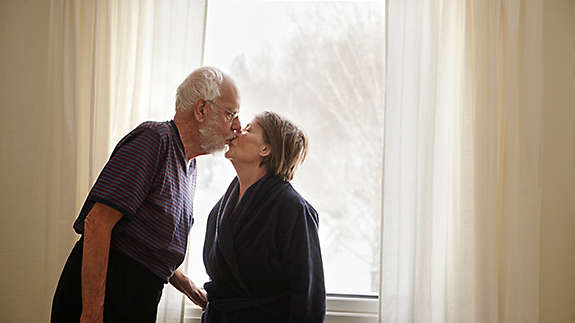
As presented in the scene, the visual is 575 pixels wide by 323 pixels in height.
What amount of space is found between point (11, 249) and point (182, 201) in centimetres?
126

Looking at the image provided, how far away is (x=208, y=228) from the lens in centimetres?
208

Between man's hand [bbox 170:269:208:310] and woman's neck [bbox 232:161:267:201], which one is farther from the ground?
woman's neck [bbox 232:161:267:201]

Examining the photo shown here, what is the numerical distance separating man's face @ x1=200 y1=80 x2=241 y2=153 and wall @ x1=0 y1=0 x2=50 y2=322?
3.50 feet

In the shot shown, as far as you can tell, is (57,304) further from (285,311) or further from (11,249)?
(11,249)

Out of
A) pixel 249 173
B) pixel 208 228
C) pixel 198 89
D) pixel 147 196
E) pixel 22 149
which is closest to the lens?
pixel 147 196

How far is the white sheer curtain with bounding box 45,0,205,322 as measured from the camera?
2334 millimetres

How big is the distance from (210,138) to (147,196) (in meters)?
0.33

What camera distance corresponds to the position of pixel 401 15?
230cm

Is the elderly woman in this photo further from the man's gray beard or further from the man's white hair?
the man's white hair

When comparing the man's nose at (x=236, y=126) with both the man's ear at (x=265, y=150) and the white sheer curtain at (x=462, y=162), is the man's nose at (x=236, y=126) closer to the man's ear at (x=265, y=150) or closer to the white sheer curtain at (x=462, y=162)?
the man's ear at (x=265, y=150)

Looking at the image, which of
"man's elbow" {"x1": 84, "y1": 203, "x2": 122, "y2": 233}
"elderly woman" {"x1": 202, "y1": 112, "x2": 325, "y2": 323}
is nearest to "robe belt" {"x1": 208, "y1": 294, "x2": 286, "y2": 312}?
"elderly woman" {"x1": 202, "y1": 112, "x2": 325, "y2": 323}

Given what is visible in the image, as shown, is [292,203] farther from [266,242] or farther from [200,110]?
[200,110]

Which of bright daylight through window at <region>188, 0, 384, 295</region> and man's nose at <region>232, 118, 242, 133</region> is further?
bright daylight through window at <region>188, 0, 384, 295</region>

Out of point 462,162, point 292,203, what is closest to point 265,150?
point 292,203
